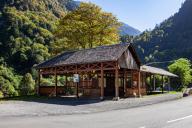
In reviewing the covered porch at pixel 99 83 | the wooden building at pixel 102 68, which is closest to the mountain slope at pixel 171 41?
the covered porch at pixel 99 83

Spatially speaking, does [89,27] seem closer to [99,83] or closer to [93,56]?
[99,83]

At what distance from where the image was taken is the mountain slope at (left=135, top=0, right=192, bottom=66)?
155m

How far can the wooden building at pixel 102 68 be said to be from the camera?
36.2 metres

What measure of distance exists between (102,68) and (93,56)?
2812 millimetres

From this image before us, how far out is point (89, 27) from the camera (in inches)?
2226

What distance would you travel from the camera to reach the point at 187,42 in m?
163

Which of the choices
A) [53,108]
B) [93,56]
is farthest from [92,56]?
[53,108]

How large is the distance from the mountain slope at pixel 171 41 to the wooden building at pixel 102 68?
4341 inches

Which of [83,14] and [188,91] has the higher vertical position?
[83,14]

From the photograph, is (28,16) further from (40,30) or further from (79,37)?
(79,37)

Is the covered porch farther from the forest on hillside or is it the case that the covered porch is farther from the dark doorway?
the forest on hillside

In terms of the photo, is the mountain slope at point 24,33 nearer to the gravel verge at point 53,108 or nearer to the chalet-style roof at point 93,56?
the chalet-style roof at point 93,56

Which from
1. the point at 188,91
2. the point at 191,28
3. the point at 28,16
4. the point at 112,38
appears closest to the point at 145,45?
the point at 191,28

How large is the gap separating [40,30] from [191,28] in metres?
76.9
